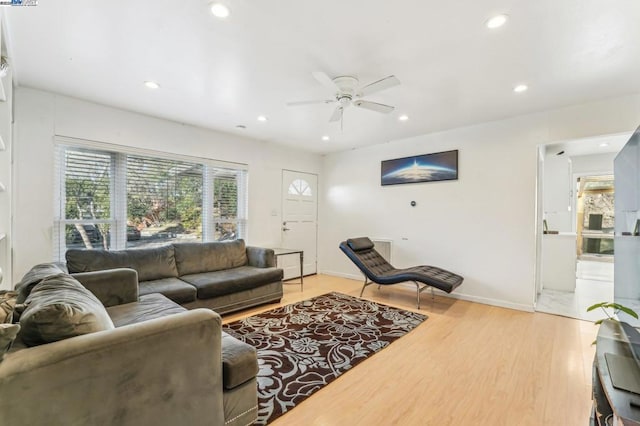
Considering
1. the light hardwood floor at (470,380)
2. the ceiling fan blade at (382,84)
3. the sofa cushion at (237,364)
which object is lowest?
the light hardwood floor at (470,380)

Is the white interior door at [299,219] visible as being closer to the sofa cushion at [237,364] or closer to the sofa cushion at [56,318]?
the sofa cushion at [237,364]

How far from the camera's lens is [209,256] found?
3.86 m

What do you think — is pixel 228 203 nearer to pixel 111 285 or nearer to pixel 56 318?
pixel 111 285

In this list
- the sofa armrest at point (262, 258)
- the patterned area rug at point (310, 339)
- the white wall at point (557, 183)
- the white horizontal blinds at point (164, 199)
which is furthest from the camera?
the white wall at point (557, 183)

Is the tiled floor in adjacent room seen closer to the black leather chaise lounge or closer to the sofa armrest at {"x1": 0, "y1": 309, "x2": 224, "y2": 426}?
the black leather chaise lounge

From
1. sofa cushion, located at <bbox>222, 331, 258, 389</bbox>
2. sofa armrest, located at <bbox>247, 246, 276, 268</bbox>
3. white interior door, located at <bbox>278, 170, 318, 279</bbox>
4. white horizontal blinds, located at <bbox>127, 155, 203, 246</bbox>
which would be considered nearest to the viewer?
sofa cushion, located at <bbox>222, 331, 258, 389</bbox>

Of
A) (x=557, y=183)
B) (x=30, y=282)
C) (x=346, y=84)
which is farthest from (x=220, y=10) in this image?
(x=557, y=183)

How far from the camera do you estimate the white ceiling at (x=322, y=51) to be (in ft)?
5.94

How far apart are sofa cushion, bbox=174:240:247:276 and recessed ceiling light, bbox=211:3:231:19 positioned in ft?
9.13

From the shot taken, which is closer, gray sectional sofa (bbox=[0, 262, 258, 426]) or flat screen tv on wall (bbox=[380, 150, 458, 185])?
gray sectional sofa (bbox=[0, 262, 258, 426])

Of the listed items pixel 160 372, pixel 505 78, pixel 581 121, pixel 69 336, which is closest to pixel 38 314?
pixel 69 336

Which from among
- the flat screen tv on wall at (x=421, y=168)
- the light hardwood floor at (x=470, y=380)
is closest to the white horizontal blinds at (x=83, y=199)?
the light hardwood floor at (x=470, y=380)

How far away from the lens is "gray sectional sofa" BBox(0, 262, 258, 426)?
3.34ft

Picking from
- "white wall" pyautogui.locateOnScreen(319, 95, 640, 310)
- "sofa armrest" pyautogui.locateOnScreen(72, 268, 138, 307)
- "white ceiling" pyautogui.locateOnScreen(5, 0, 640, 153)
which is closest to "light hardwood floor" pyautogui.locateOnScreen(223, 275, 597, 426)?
"white wall" pyautogui.locateOnScreen(319, 95, 640, 310)
